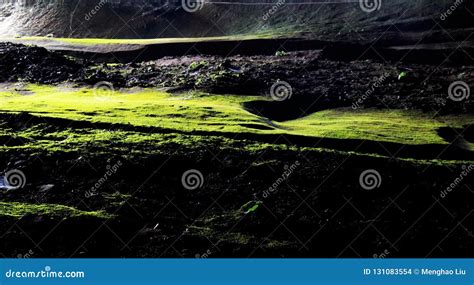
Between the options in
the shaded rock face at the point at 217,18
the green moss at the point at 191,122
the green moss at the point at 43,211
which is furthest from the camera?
the shaded rock face at the point at 217,18

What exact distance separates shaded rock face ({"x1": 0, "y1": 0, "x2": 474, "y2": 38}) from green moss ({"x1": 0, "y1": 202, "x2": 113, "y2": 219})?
2169cm

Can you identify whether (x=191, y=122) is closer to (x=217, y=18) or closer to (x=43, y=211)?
(x=43, y=211)

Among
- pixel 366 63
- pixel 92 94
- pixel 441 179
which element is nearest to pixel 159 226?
pixel 441 179

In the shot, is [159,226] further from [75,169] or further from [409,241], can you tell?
[409,241]

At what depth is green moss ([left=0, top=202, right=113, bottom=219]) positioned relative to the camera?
13.4 meters

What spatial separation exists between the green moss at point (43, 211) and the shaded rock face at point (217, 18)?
21.7m

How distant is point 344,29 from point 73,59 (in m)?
Answer: 15.2

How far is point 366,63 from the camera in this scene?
91.3 feet

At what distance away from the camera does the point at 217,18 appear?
4375 centimetres

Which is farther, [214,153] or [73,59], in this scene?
[73,59]

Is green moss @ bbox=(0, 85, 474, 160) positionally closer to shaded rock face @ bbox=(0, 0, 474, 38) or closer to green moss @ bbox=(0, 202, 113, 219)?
green moss @ bbox=(0, 202, 113, 219)

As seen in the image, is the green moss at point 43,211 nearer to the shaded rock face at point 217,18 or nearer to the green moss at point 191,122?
the green moss at point 191,122

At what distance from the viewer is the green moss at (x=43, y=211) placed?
13383 millimetres

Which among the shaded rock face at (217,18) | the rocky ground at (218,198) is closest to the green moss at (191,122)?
the rocky ground at (218,198)
